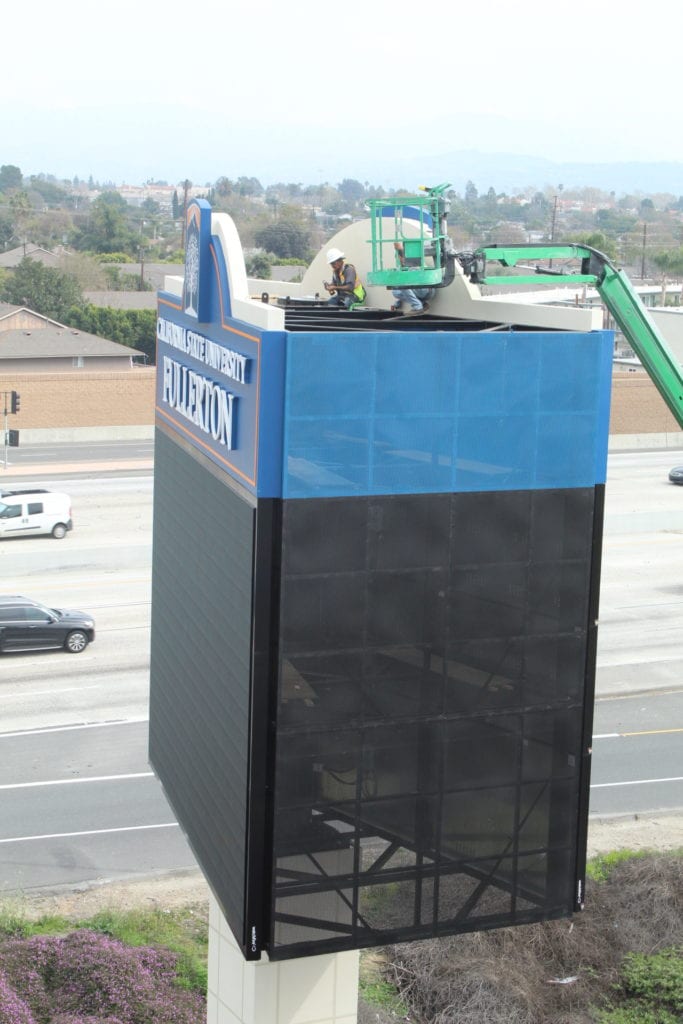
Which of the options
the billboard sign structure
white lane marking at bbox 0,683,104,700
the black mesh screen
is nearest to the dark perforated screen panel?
the billboard sign structure

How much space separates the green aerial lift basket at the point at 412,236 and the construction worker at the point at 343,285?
5.06ft

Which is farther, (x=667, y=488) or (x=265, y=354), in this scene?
(x=667, y=488)

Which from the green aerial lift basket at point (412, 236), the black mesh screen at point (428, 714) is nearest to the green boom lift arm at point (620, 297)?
the green aerial lift basket at point (412, 236)

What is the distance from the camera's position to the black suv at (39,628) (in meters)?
38.1

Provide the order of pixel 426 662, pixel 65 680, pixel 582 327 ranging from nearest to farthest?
pixel 426 662, pixel 582 327, pixel 65 680

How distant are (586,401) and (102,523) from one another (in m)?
41.2

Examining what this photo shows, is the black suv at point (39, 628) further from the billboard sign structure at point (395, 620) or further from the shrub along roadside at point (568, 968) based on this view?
the billboard sign structure at point (395, 620)

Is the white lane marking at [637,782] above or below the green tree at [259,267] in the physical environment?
below

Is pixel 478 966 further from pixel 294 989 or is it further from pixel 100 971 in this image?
pixel 294 989

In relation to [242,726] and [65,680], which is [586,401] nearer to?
[242,726]

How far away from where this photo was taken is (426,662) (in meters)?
13.9

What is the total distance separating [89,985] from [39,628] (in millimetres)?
18822

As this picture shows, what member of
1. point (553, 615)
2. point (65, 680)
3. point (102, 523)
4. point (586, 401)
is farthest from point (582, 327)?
point (102, 523)

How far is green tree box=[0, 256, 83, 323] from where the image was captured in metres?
110
